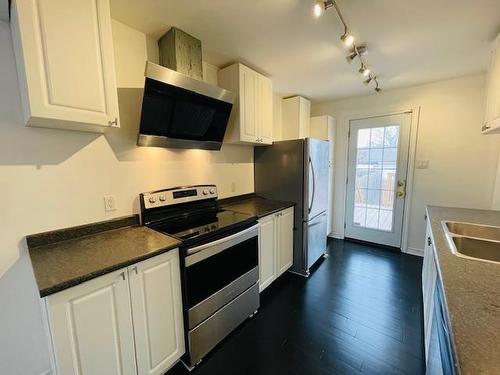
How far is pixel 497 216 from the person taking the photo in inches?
76.9

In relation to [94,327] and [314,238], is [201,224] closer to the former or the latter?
[94,327]

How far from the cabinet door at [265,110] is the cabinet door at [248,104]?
0.31ft

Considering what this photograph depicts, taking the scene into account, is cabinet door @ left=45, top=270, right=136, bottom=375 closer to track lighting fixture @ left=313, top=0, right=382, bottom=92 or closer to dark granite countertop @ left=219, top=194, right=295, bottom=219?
dark granite countertop @ left=219, top=194, right=295, bottom=219

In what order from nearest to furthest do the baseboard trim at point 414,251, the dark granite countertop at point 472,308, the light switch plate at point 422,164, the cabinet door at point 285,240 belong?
the dark granite countertop at point 472,308
the cabinet door at point 285,240
the light switch plate at point 422,164
the baseboard trim at point 414,251

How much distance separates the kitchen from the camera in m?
1.22

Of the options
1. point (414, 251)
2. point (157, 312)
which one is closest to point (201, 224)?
point (157, 312)

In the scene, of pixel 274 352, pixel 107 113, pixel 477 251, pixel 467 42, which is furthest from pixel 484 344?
pixel 467 42

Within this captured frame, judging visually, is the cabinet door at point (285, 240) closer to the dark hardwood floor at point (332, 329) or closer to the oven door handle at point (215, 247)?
the dark hardwood floor at point (332, 329)

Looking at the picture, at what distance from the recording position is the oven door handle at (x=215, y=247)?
1.43 meters

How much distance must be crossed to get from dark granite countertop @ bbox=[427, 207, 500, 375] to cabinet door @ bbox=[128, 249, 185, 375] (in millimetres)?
1309

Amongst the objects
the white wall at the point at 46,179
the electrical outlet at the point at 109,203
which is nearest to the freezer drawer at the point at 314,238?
the white wall at the point at 46,179

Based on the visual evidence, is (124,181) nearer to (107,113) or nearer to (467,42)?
(107,113)

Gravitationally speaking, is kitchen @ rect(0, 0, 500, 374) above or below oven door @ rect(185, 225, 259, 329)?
above

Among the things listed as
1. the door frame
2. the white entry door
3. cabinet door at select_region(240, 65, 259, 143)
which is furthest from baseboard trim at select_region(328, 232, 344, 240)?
cabinet door at select_region(240, 65, 259, 143)
